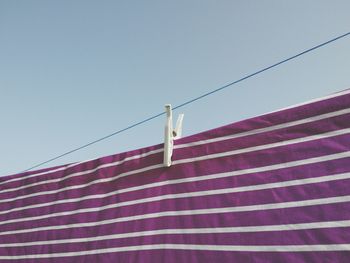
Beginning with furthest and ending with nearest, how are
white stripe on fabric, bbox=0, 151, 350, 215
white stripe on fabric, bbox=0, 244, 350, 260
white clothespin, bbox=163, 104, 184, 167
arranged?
white clothespin, bbox=163, 104, 184, 167 → white stripe on fabric, bbox=0, 151, 350, 215 → white stripe on fabric, bbox=0, 244, 350, 260

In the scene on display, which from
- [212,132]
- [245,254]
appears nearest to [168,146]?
[212,132]

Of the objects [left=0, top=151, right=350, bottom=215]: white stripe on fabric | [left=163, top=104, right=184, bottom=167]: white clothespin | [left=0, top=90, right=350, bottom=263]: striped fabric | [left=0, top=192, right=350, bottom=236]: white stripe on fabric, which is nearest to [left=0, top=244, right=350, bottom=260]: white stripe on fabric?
[left=0, top=90, right=350, bottom=263]: striped fabric

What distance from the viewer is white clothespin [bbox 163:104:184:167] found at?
6.25ft

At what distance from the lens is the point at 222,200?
5.31ft

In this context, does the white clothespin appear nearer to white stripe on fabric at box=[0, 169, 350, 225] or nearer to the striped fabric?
the striped fabric

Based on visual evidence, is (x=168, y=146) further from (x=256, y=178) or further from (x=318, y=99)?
(x=318, y=99)

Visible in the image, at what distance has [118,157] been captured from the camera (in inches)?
86.5

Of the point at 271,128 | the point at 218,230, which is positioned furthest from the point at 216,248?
the point at 271,128

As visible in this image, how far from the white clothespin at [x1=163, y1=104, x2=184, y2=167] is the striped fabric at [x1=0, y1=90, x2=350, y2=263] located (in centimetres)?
5

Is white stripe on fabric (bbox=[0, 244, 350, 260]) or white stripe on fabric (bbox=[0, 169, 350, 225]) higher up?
white stripe on fabric (bbox=[0, 169, 350, 225])

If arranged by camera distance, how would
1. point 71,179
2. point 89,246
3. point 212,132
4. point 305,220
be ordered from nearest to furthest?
point 305,220, point 212,132, point 89,246, point 71,179

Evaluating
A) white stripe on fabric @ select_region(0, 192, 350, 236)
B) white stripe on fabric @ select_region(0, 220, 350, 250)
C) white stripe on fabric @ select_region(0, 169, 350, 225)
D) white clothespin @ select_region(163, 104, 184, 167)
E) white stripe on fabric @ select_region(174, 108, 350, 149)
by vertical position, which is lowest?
white stripe on fabric @ select_region(0, 220, 350, 250)

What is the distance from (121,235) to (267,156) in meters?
0.91

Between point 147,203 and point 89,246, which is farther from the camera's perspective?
point 89,246
